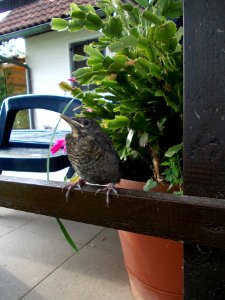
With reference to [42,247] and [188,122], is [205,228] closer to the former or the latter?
[188,122]

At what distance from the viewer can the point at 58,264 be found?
1.98 m

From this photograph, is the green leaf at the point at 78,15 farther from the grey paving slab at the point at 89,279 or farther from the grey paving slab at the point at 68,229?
the grey paving slab at the point at 68,229

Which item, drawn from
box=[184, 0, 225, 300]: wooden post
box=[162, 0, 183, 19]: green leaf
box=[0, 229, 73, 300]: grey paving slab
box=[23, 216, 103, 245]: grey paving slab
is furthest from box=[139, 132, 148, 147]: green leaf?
box=[23, 216, 103, 245]: grey paving slab

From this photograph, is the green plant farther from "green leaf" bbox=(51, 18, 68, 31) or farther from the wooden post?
the wooden post

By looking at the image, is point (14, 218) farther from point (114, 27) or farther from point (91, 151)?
point (114, 27)

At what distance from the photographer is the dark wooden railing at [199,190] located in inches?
28.8

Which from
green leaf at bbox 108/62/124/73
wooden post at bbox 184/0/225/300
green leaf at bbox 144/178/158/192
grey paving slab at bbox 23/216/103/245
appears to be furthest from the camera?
grey paving slab at bbox 23/216/103/245

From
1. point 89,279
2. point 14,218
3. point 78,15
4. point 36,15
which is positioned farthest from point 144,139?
point 36,15

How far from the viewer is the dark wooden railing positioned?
0.73 meters

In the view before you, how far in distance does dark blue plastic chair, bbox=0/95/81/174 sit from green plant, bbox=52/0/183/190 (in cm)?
73

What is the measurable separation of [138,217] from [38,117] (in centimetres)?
729

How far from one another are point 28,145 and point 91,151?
5.24 feet

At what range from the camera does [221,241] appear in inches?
28.6

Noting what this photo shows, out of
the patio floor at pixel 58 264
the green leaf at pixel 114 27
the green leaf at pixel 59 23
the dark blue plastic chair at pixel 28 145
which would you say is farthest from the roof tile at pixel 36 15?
the green leaf at pixel 114 27
